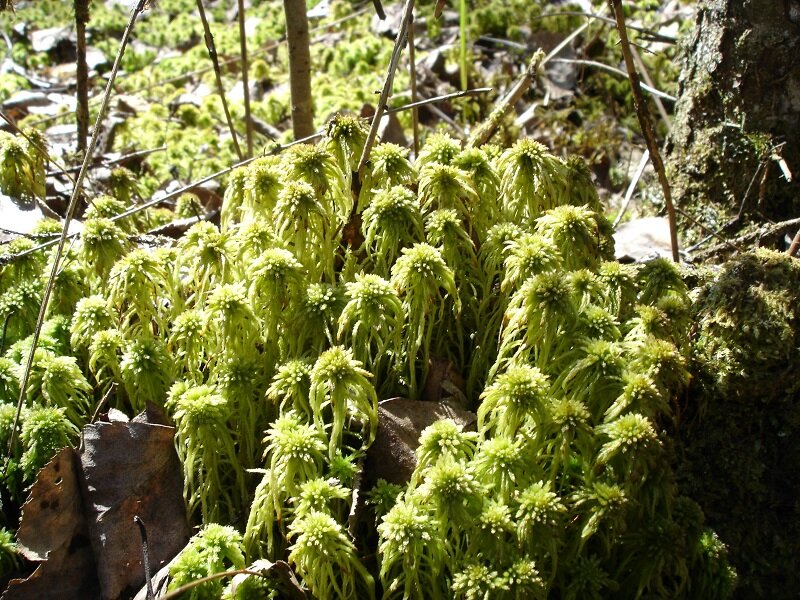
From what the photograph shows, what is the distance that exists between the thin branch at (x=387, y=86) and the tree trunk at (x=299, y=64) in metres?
1.00

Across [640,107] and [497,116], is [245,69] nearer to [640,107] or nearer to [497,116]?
[497,116]

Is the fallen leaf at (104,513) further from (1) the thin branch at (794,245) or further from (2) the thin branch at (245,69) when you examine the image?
(1) the thin branch at (794,245)

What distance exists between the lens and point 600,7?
5.28 m

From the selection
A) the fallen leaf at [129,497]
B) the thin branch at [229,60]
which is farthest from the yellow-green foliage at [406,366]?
the thin branch at [229,60]

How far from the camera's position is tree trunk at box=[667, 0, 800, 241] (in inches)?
122

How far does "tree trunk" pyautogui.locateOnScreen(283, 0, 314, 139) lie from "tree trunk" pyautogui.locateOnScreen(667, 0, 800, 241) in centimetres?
158

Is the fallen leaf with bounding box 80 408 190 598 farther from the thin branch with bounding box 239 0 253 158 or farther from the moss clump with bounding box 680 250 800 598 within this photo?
the thin branch with bounding box 239 0 253 158

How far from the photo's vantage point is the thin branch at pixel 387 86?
2197 mm

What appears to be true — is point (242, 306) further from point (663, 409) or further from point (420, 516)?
point (663, 409)

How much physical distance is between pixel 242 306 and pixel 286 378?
0.85 ft

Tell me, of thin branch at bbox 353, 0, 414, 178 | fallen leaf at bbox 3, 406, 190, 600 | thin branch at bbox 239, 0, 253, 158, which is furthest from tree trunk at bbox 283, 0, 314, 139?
fallen leaf at bbox 3, 406, 190, 600

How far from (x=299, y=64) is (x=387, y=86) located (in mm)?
1287

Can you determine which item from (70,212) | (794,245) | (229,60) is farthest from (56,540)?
(229,60)

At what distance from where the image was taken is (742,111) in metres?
3.18
